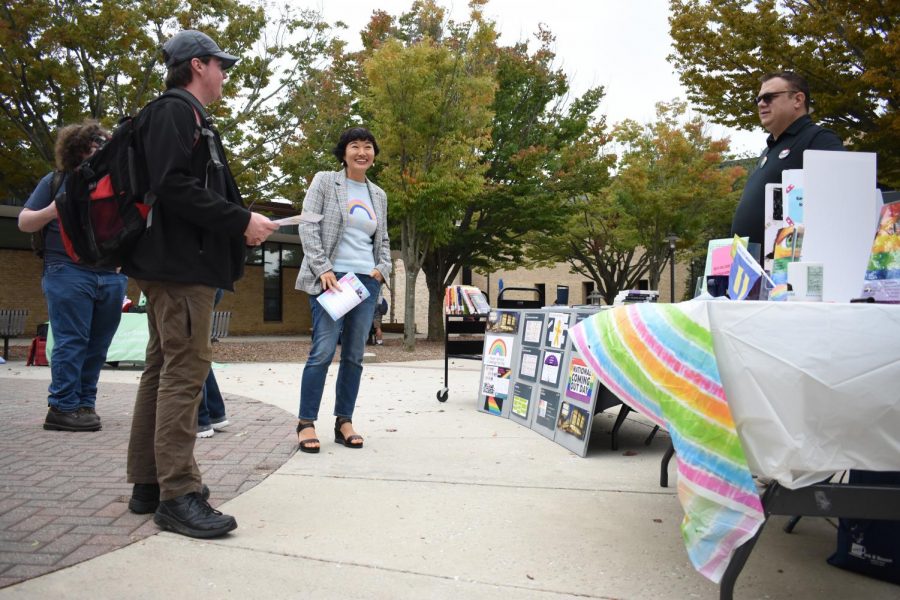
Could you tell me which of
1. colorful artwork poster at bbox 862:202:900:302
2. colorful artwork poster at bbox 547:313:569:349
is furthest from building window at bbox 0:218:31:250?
colorful artwork poster at bbox 862:202:900:302

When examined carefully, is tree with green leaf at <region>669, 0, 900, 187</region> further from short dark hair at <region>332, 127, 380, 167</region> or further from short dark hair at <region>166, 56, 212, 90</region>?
short dark hair at <region>166, 56, 212, 90</region>

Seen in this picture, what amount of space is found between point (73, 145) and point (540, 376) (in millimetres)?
3613

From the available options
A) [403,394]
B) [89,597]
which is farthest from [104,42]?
[89,597]

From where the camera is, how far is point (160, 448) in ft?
9.27

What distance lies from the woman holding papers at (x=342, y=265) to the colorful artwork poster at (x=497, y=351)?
1.68m

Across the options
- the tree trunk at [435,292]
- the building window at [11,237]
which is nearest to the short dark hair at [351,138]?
the tree trunk at [435,292]

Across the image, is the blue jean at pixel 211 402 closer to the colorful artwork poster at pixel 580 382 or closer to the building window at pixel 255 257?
the colorful artwork poster at pixel 580 382

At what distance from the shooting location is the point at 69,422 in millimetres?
5039

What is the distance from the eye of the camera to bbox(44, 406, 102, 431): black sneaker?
5.03 metres

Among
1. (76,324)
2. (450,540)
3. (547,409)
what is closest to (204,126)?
(450,540)

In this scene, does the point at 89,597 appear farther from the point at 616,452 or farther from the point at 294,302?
the point at 294,302

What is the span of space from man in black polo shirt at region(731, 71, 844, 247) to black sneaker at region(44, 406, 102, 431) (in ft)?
14.6

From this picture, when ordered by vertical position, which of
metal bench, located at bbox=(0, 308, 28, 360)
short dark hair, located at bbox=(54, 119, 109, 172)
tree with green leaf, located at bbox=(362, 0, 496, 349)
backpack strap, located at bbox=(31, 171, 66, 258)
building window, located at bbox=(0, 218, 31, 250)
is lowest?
metal bench, located at bbox=(0, 308, 28, 360)

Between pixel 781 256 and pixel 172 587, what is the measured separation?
2372mm
